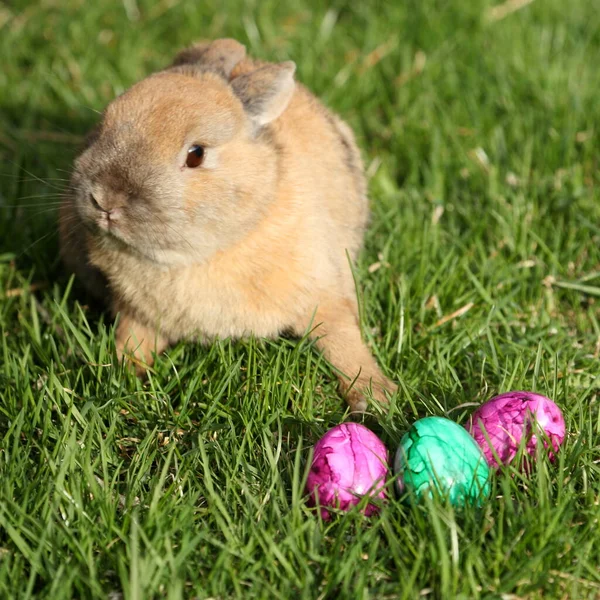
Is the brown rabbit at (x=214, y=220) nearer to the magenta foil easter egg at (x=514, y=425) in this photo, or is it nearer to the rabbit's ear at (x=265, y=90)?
the rabbit's ear at (x=265, y=90)

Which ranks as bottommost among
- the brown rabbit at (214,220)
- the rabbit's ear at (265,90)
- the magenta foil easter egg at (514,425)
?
the magenta foil easter egg at (514,425)

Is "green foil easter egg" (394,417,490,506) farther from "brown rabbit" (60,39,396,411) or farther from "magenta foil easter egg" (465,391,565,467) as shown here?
"brown rabbit" (60,39,396,411)

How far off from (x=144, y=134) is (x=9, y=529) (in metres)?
1.15

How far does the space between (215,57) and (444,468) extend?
175 cm

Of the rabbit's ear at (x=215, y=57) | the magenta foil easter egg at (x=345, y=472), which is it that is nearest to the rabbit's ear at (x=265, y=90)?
the rabbit's ear at (x=215, y=57)

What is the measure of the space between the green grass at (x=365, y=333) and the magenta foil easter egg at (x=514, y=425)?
0.07m

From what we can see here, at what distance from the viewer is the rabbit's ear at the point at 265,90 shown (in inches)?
113

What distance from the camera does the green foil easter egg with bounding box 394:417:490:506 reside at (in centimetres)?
224

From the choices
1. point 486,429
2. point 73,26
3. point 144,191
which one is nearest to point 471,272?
point 486,429

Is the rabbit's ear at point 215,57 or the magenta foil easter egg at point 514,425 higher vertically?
the rabbit's ear at point 215,57

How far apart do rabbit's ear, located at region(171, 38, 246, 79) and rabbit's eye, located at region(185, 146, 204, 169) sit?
19.5 inches

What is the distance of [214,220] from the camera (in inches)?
106

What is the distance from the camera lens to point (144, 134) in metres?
2.60

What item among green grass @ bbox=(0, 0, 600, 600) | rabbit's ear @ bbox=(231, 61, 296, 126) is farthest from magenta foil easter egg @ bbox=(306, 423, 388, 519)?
rabbit's ear @ bbox=(231, 61, 296, 126)
